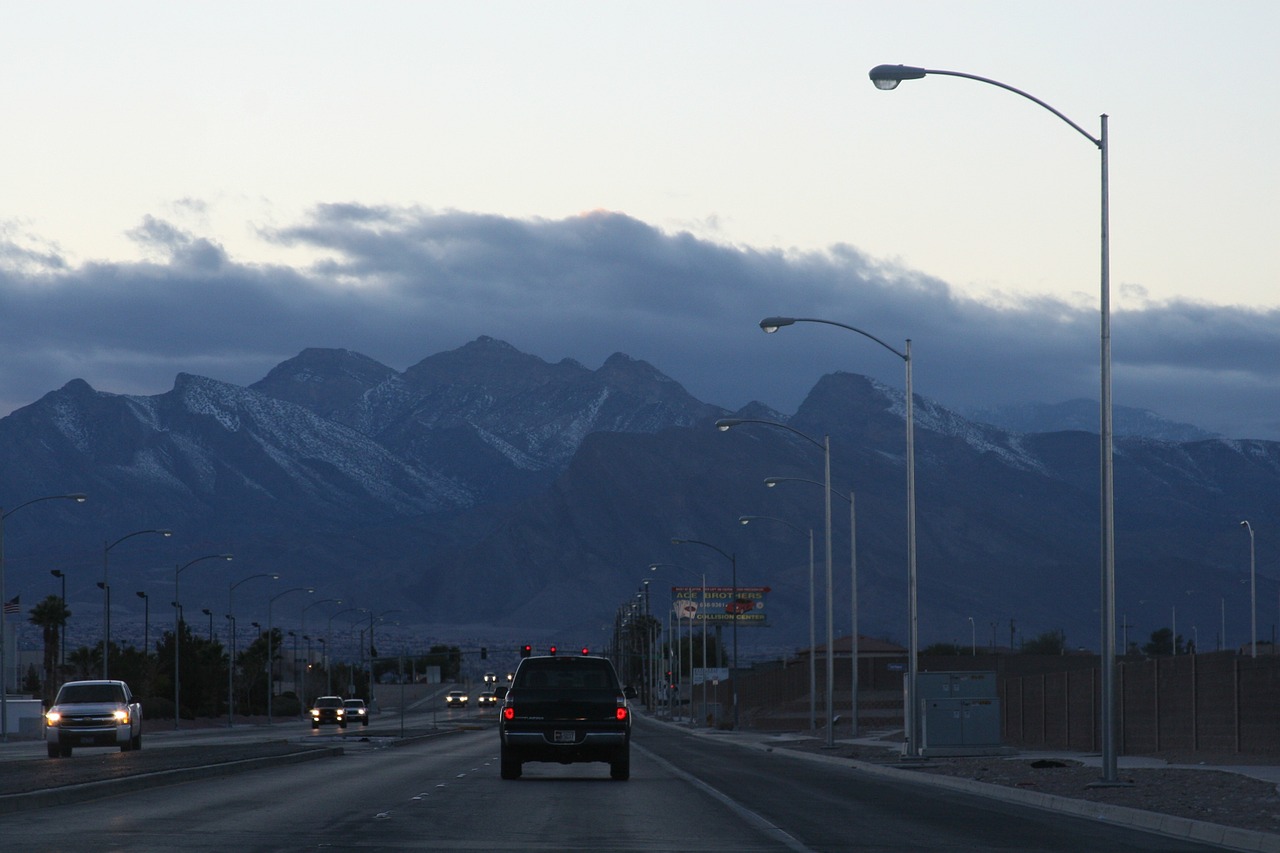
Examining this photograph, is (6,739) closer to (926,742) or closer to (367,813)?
(926,742)

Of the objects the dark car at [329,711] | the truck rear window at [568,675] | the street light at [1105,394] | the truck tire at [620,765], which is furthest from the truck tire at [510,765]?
the dark car at [329,711]

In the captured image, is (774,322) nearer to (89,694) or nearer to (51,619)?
(89,694)

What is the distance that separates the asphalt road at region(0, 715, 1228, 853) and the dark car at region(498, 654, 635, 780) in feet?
1.94

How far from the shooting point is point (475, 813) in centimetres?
2312

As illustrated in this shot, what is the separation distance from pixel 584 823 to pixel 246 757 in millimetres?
20198

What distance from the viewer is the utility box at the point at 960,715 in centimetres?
4219

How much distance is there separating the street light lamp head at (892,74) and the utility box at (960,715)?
17.6 m

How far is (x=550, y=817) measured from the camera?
22.4 metres

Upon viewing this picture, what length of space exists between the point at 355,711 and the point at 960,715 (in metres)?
65.1

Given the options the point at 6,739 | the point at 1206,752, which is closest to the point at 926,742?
the point at 1206,752

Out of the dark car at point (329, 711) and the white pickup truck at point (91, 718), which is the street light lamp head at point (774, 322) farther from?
the dark car at point (329, 711)

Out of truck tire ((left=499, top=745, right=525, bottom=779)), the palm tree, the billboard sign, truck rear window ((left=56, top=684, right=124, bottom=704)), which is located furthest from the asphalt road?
the billboard sign

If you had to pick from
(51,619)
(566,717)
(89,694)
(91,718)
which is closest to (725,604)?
(51,619)

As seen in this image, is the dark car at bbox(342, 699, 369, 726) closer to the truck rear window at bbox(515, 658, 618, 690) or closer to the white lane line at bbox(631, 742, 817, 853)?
the white lane line at bbox(631, 742, 817, 853)
